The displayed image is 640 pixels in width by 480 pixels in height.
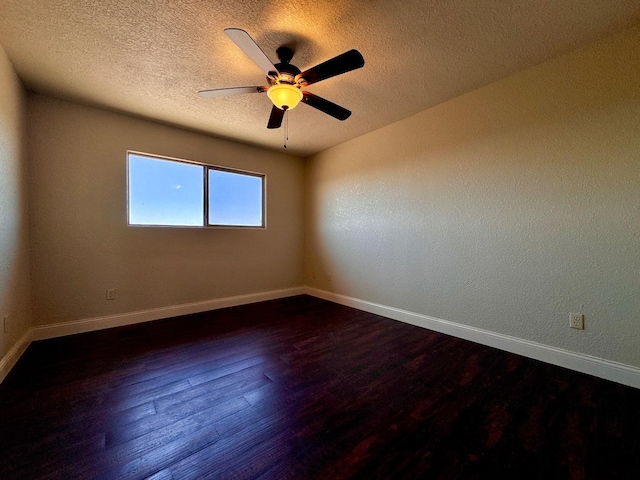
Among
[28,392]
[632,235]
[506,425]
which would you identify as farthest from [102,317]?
[632,235]

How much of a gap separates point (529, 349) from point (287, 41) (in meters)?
3.15

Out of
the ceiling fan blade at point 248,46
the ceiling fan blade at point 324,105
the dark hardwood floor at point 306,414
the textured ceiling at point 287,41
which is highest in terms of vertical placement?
the textured ceiling at point 287,41

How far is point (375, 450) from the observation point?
117 cm

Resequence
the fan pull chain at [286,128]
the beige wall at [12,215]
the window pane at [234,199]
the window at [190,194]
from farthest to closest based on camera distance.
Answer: the window pane at [234,199]
the window at [190,194]
the fan pull chain at [286,128]
the beige wall at [12,215]

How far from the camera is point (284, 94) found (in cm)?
182

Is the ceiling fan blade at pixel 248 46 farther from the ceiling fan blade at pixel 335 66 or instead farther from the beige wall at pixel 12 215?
the beige wall at pixel 12 215

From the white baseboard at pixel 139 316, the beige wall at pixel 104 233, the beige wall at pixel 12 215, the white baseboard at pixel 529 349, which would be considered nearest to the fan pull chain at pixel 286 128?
the beige wall at pixel 104 233

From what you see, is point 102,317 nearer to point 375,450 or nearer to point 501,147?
point 375,450

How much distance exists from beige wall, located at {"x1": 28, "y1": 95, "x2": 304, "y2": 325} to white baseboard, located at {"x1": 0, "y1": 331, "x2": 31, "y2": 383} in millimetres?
244

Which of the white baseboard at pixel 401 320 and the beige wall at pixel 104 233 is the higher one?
the beige wall at pixel 104 233

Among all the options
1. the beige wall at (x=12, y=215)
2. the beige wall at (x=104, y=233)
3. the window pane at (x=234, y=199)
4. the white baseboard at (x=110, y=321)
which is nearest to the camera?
the beige wall at (x=12, y=215)

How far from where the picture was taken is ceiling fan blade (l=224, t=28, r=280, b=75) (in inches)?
51.4

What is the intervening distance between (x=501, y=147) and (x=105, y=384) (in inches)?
148

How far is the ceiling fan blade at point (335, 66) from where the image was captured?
148 centimetres
